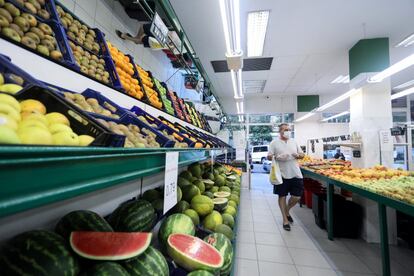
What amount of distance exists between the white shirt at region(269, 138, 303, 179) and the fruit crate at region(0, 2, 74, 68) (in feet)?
11.1

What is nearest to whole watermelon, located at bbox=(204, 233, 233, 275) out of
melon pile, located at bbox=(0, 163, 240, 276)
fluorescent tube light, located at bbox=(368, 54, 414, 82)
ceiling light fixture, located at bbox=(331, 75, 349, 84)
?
melon pile, located at bbox=(0, 163, 240, 276)

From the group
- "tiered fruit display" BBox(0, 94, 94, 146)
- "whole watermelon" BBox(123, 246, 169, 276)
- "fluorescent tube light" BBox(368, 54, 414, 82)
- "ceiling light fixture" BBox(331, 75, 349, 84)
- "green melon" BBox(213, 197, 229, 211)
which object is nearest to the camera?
"tiered fruit display" BBox(0, 94, 94, 146)

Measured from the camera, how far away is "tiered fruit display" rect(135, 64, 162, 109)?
207 cm

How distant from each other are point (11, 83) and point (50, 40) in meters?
0.53

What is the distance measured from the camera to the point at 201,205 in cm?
161

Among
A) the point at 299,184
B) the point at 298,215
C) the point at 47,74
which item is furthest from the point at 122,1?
the point at 298,215

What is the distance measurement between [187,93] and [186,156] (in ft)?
14.2

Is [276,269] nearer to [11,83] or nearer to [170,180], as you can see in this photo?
[170,180]

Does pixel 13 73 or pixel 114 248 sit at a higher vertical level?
pixel 13 73

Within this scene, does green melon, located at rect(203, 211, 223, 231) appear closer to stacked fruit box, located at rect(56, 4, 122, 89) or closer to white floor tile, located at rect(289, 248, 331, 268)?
stacked fruit box, located at rect(56, 4, 122, 89)

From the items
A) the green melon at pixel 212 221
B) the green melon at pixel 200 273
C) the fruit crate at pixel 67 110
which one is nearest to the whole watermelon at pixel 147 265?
the green melon at pixel 200 273

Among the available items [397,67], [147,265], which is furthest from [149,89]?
[397,67]

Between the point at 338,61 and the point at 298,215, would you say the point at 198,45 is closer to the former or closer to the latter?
the point at 338,61

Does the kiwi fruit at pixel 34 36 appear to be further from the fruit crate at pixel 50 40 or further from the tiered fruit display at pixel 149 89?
the tiered fruit display at pixel 149 89
